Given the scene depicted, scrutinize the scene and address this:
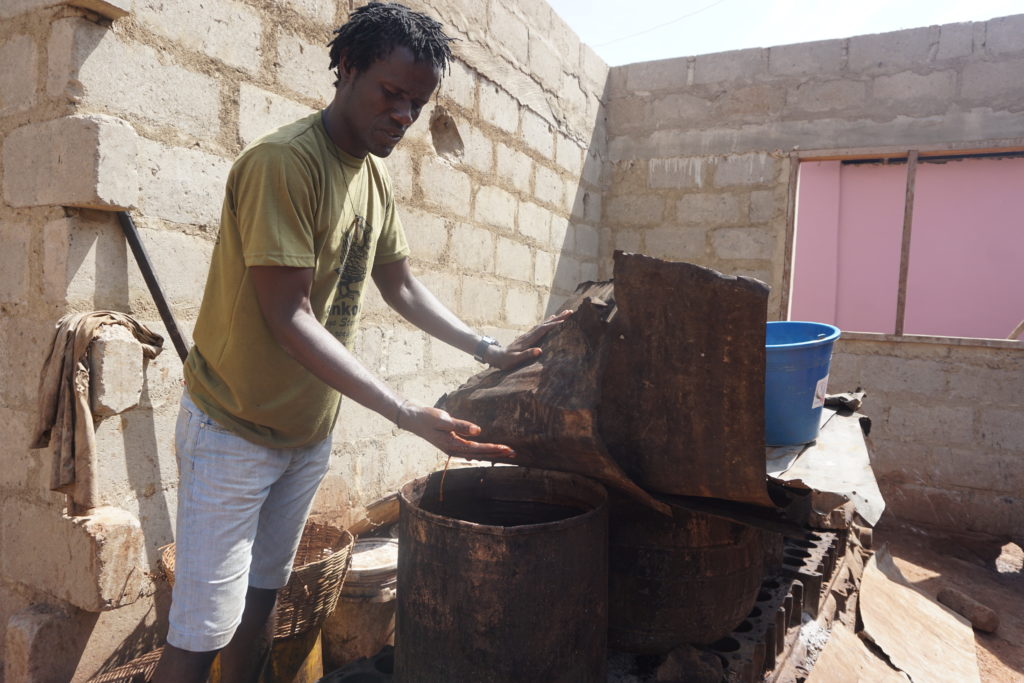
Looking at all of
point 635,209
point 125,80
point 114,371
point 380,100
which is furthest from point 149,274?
point 635,209

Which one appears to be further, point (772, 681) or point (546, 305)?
point (546, 305)

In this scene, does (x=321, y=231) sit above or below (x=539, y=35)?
below

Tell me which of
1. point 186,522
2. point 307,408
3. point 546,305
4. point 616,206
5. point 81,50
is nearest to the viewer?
point 186,522

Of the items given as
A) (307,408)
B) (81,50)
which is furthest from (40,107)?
(307,408)

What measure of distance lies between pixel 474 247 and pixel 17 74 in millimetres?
2522

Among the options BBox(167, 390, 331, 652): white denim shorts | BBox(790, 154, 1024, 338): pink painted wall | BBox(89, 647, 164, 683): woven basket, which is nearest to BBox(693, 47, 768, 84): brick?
BBox(790, 154, 1024, 338): pink painted wall

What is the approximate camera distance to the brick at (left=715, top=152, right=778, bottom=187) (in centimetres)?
566

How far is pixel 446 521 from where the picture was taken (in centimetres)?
171

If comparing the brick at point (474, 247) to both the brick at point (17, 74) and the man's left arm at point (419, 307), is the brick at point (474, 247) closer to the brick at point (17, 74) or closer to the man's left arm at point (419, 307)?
the man's left arm at point (419, 307)

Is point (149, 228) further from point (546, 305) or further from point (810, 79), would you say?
point (810, 79)

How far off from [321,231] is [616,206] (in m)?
4.81

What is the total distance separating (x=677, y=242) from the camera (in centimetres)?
600

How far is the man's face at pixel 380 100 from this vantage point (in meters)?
1.78

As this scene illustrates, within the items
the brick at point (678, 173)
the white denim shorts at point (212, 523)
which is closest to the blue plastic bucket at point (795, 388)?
the white denim shorts at point (212, 523)
